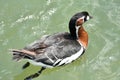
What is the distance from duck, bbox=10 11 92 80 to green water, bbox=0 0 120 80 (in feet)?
0.80

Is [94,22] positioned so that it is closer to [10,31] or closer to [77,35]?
[77,35]

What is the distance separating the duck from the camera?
21.9 feet

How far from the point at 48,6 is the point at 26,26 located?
80 cm

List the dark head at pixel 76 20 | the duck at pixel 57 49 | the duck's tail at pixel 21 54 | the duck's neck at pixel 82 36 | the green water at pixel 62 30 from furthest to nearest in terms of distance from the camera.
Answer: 1. the duck's neck at pixel 82 36
2. the green water at pixel 62 30
3. the dark head at pixel 76 20
4. the duck at pixel 57 49
5. the duck's tail at pixel 21 54

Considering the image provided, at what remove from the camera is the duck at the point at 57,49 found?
668 cm

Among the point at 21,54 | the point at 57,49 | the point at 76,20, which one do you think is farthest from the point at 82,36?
the point at 21,54

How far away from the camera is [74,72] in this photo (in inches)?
281

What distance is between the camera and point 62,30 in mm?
7980

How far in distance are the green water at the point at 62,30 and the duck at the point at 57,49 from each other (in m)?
0.25

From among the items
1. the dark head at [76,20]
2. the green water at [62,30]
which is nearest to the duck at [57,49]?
the dark head at [76,20]

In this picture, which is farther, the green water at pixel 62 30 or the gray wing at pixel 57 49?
the green water at pixel 62 30

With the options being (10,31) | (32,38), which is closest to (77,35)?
(32,38)

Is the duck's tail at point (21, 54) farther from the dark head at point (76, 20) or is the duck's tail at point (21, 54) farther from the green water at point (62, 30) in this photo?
the dark head at point (76, 20)

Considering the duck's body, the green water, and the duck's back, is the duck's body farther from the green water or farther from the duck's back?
the green water
